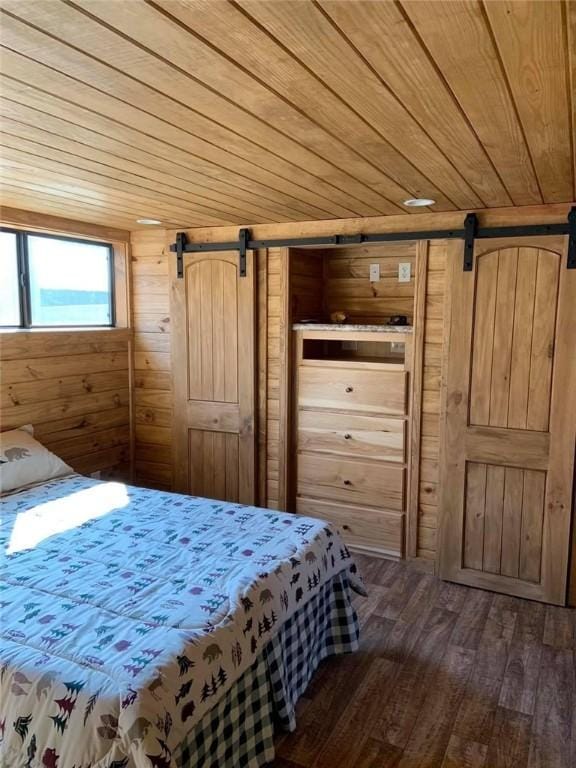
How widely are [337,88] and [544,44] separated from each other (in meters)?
0.52

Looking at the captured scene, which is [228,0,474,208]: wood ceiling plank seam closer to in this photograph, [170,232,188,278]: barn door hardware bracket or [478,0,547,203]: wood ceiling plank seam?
[478,0,547,203]: wood ceiling plank seam

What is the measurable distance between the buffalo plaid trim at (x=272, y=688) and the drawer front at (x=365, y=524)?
3.13 ft

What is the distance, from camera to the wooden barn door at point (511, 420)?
299 cm

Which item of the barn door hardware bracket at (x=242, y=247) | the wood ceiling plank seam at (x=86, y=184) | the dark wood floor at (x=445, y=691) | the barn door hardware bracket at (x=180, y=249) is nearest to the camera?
the dark wood floor at (x=445, y=691)

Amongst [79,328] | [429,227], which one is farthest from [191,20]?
[79,328]

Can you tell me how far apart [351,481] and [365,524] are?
0.30 m

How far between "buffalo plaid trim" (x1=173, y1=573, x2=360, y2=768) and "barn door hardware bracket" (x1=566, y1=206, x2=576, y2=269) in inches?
78.3

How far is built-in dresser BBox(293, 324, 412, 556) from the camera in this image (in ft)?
11.6

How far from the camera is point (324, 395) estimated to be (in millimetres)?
3752

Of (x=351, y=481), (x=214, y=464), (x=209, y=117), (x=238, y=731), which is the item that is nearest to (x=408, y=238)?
(x=351, y=481)

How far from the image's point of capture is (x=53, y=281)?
3.76 meters

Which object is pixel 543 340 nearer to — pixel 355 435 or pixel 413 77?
pixel 355 435

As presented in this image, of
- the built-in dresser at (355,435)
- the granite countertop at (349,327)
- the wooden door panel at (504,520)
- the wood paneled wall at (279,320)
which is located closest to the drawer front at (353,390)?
the built-in dresser at (355,435)

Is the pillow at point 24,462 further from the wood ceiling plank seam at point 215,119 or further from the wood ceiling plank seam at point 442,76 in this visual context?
the wood ceiling plank seam at point 442,76
